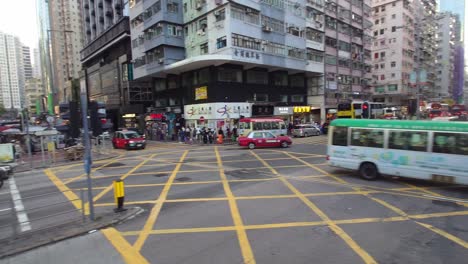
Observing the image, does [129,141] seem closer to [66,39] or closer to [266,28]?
[266,28]

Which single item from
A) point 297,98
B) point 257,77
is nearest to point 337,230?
point 257,77

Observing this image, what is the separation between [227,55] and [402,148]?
2234cm

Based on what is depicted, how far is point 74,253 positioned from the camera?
5578 mm

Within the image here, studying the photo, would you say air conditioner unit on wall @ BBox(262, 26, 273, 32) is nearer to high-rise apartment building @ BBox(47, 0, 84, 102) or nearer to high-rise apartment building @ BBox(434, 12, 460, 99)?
high-rise apartment building @ BBox(47, 0, 84, 102)

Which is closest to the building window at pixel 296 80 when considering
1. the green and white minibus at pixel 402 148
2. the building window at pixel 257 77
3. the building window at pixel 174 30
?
the building window at pixel 257 77

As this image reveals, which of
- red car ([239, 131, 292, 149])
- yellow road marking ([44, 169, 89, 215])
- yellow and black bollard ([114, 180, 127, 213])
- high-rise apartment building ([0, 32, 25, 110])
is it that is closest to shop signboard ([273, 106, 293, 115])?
red car ([239, 131, 292, 149])

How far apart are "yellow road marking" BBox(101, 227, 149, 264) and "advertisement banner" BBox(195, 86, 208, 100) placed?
26.8 meters

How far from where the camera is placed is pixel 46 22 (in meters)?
101

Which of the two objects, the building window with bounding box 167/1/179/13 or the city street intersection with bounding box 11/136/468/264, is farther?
the building window with bounding box 167/1/179/13

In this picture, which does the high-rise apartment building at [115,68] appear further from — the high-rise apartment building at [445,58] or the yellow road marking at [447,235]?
the high-rise apartment building at [445,58]

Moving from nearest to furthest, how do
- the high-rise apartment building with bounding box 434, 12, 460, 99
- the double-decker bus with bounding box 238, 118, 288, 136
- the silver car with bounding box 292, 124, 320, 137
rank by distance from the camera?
the double-decker bus with bounding box 238, 118, 288, 136
the silver car with bounding box 292, 124, 320, 137
the high-rise apartment building with bounding box 434, 12, 460, 99

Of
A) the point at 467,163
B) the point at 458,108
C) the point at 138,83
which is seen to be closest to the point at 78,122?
the point at 467,163

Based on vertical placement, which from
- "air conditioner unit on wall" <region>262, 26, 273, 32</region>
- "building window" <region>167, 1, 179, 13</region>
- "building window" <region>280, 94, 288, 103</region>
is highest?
"building window" <region>167, 1, 179, 13</region>

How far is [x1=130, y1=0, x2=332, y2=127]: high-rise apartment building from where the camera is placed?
31219 mm
